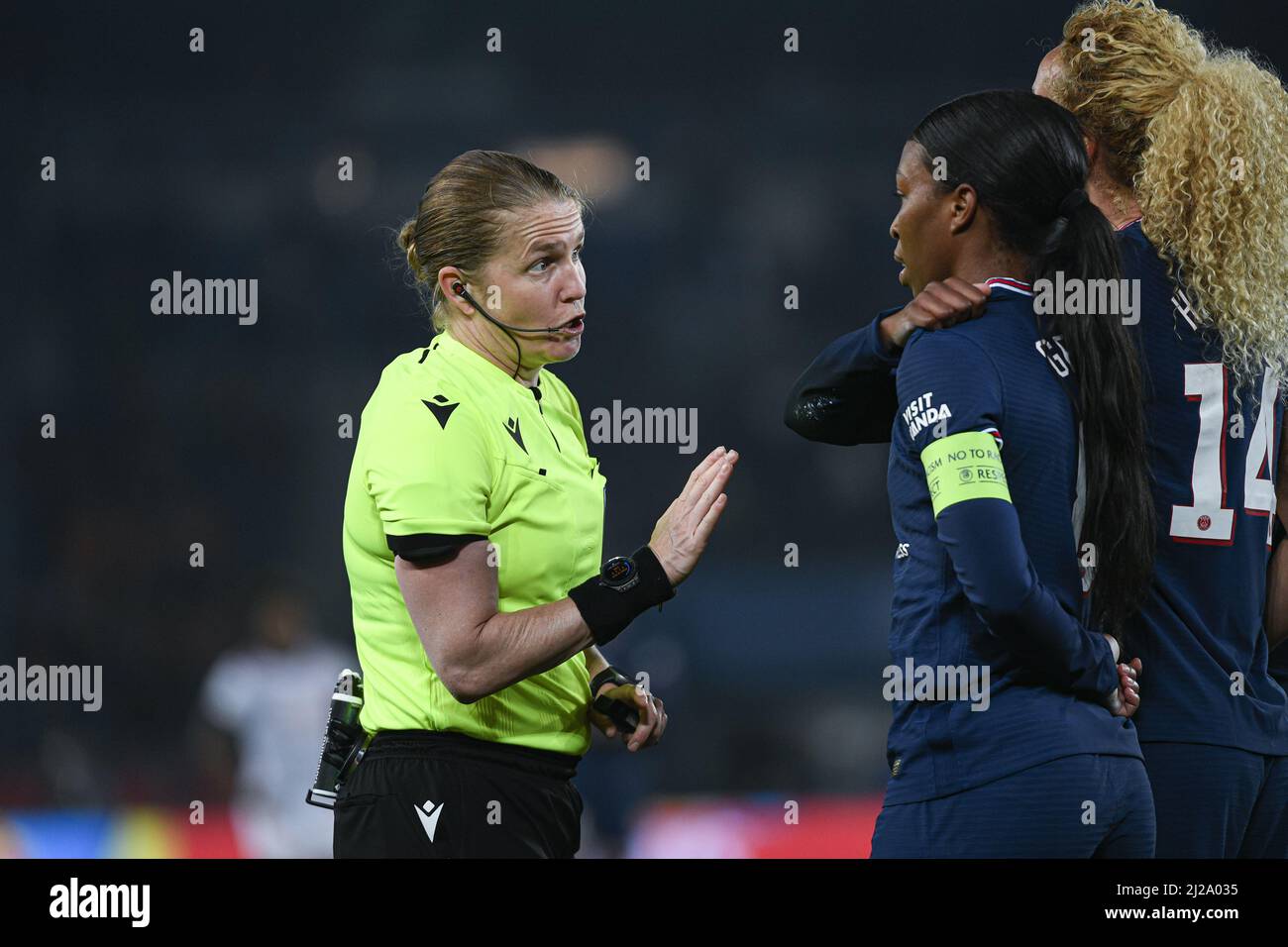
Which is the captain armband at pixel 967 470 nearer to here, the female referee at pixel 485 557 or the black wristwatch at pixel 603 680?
the female referee at pixel 485 557

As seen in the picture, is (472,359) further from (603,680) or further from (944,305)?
(944,305)

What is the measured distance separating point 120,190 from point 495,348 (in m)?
5.59

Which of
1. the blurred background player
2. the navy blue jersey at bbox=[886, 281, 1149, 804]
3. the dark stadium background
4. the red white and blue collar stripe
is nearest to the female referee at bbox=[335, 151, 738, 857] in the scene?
the navy blue jersey at bbox=[886, 281, 1149, 804]

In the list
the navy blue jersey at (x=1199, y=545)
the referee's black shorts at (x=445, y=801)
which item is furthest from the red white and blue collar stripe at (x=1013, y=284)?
the referee's black shorts at (x=445, y=801)

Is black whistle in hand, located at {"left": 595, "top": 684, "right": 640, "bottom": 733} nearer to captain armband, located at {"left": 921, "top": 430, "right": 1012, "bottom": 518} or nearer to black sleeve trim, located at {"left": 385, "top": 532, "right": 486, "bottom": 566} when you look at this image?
black sleeve trim, located at {"left": 385, "top": 532, "right": 486, "bottom": 566}

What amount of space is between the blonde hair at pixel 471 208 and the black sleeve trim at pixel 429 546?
1.48ft

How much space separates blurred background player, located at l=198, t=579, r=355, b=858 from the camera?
17.6 ft

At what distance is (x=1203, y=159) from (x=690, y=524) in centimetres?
95

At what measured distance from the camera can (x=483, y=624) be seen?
6.54 feet

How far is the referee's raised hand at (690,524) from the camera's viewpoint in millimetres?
2082

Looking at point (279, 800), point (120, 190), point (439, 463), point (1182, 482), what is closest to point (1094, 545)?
point (1182, 482)

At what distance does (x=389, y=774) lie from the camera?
2.05 m

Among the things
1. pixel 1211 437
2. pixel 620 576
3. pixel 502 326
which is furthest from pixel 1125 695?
pixel 502 326
